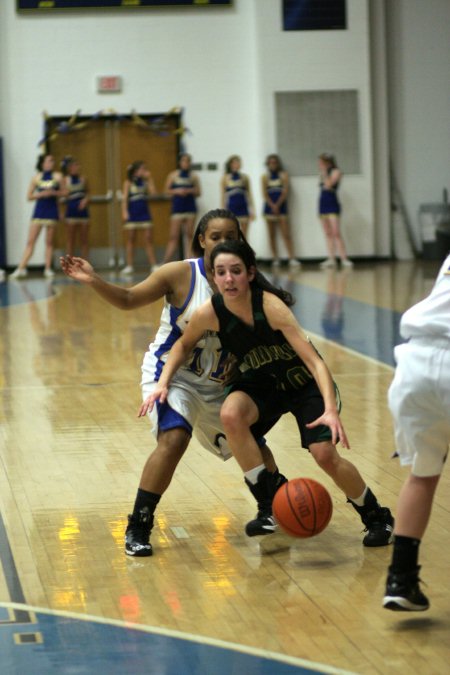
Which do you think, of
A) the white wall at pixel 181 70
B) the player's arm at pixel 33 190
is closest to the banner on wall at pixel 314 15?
the white wall at pixel 181 70

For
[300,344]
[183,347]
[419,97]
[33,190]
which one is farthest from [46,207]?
[300,344]

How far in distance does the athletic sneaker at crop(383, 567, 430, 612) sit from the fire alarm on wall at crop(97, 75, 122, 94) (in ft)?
57.9

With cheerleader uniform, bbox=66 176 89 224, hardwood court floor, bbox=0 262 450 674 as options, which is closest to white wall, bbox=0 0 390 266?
cheerleader uniform, bbox=66 176 89 224

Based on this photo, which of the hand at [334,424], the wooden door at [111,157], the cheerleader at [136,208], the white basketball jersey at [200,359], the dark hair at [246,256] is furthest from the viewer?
the wooden door at [111,157]

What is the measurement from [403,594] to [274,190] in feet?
55.7

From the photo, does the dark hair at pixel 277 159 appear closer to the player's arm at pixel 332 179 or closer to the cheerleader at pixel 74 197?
the player's arm at pixel 332 179

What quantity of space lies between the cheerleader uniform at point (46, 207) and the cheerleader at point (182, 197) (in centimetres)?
196

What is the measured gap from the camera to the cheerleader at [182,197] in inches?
787

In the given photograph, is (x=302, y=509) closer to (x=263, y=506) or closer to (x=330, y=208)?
(x=263, y=506)

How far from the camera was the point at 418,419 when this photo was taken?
12.5 feet

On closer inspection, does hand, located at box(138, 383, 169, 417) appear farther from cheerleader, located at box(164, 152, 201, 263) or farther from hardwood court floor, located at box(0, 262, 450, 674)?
cheerleader, located at box(164, 152, 201, 263)

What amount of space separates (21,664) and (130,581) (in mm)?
884

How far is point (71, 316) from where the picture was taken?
13.6 metres

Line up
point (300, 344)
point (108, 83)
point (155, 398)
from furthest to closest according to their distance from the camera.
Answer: point (108, 83), point (155, 398), point (300, 344)
